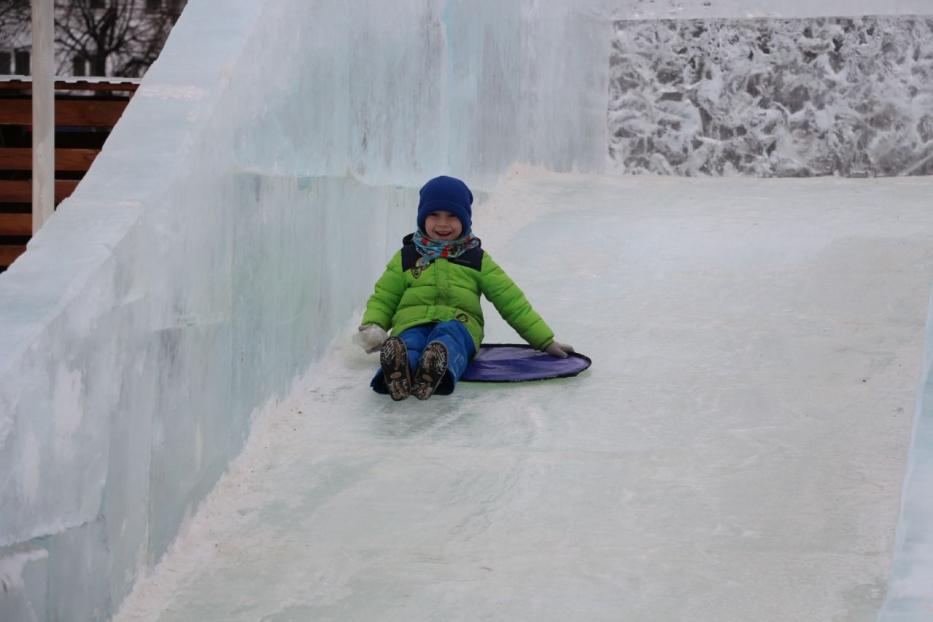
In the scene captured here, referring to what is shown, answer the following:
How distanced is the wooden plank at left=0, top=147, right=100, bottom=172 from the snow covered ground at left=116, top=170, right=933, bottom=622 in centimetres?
404

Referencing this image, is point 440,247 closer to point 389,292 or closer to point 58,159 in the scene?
point 389,292

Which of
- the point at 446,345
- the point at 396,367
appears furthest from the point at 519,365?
the point at 396,367

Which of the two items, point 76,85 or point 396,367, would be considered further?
point 76,85

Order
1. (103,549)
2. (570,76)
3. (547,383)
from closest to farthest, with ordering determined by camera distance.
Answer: (103,549), (547,383), (570,76)

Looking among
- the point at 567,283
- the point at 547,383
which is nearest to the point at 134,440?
the point at 547,383

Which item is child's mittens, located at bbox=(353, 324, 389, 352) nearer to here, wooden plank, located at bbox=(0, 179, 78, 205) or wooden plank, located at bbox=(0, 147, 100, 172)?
wooden plank, located at bbox=(0, 147, 100, 172)

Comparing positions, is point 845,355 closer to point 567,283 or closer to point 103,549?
point 567,283

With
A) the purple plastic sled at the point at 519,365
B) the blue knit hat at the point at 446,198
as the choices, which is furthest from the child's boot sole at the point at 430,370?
the blue knit hat at the point at 446,198

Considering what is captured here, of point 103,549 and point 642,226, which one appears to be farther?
point 642,226

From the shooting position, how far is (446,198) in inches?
175

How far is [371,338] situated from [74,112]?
514 centimetres

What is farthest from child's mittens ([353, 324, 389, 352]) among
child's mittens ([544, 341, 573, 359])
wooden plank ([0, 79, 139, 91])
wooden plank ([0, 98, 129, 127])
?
wooden plank ([0, 79, 139, 91])

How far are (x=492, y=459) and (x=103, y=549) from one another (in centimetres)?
119

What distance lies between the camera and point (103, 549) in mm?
2727
